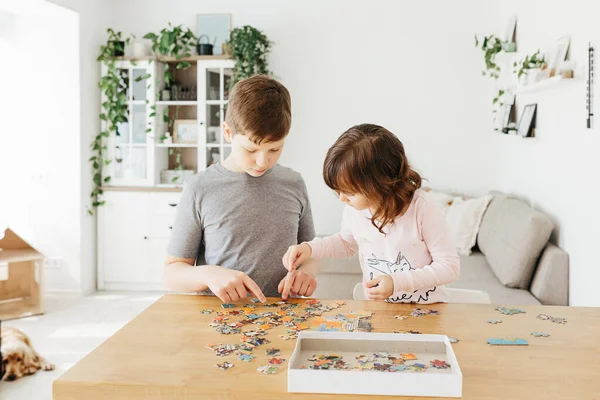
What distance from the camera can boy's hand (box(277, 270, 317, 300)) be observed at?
A: 179 cm

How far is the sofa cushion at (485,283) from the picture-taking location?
11.1 ft

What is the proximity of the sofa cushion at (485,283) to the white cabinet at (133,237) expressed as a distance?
2.46 m

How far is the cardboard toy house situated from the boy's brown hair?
10.7ft

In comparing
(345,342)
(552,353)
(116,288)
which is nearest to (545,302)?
(552,353)

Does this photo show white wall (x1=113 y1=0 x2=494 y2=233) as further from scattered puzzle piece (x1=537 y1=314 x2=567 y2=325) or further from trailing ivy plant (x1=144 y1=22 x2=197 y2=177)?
scattered puzzle piece (x1=537 y1=314 x2=567 y2=325)

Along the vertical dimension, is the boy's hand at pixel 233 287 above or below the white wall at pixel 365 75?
below

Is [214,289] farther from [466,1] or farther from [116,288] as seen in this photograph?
[466,1]

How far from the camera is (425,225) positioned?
1.88m

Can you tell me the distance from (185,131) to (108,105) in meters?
0.66

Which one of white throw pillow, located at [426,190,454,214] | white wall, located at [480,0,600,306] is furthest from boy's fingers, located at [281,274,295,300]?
white throw pillow, located at [426,190,454,214]

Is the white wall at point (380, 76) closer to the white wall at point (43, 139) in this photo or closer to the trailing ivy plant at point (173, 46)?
the trailing ivy plant at point (173, 46)

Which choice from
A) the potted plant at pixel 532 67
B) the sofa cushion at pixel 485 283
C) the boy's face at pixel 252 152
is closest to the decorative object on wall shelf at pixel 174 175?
the sofa cushion at pixel 485 283

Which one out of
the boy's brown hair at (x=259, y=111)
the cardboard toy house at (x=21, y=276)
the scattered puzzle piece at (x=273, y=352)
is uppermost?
the boy's brown hair at (x=259, y=111)

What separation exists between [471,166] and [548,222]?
7.24 ft
